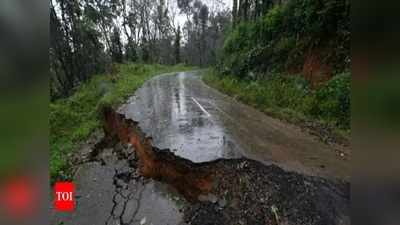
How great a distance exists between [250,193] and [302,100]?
471cm

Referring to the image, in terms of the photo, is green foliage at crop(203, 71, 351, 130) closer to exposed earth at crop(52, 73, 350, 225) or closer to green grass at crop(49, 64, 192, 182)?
exposed earth at crop(52, 73, 350, 225)

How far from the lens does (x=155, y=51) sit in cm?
3306

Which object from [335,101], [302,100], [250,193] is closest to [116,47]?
[302,100]

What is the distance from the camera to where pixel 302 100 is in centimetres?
664

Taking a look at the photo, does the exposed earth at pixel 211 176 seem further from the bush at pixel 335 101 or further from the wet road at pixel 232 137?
the bush at pixel 335 101

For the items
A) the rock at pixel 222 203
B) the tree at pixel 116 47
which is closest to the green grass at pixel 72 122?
the rock at pixel 222 203

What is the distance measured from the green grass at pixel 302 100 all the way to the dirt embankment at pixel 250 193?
2415 mm

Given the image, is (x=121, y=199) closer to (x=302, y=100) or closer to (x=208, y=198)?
(x=208, y=198)

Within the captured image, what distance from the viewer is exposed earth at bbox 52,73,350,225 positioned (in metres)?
2.66

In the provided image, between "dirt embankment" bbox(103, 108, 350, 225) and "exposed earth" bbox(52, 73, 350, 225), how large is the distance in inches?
0.4

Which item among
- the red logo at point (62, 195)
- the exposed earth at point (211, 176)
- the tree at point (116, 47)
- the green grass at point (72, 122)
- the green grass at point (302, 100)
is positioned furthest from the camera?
the tree at point (116, 47)

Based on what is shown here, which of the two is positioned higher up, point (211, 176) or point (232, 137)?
point (232, 137)

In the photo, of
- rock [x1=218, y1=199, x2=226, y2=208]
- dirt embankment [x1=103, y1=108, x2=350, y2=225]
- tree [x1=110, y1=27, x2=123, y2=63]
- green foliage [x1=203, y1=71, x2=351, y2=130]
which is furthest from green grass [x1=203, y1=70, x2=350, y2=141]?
tree [x1=110, y1=27, x2=123, y2=63]

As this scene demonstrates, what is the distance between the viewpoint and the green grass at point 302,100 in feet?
17.1
